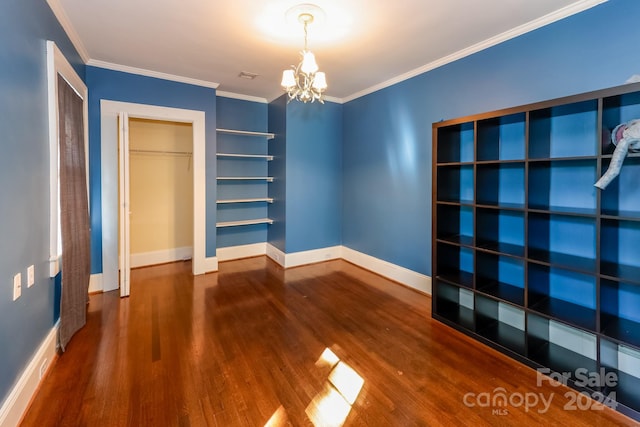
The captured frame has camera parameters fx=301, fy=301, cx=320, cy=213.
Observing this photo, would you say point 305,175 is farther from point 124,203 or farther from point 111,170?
point 111,170

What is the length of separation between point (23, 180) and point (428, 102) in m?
3.72

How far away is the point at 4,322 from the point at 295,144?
Answer: 3731mm

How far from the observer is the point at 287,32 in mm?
2738

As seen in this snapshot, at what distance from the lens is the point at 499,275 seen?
9.45ft

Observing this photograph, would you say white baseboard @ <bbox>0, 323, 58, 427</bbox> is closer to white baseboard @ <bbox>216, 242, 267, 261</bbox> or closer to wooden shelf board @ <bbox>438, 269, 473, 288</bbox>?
white baseboard @ <bbox>216, 242, 267, 261</bbox>

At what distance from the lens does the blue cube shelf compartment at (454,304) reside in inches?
114

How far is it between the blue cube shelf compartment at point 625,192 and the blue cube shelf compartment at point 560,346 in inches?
35.3

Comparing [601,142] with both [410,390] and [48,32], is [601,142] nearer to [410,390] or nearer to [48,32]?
[410,390]

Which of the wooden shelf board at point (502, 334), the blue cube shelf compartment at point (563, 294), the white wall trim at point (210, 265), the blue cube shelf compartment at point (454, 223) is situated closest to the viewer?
the blue cube shelf compartment at point (563, 294)

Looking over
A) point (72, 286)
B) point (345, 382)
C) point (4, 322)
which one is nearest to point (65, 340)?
point (72, 286)

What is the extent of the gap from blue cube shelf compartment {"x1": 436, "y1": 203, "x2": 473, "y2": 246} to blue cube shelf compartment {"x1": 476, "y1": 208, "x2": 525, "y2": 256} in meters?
0.17

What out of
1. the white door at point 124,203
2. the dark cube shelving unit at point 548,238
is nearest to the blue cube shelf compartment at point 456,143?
the dark cube shelving unit at point 548,238

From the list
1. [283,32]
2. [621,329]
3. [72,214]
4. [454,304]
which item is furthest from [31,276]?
[621,329]

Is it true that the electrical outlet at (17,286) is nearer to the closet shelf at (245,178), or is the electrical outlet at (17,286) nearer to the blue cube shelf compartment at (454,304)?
the closet shelf at (245,178)
